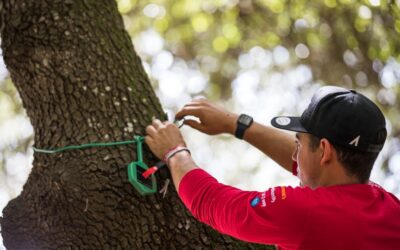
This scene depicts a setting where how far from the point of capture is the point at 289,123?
2564mm

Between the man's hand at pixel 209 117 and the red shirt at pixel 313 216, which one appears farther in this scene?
the man's hand at pixel 209 117

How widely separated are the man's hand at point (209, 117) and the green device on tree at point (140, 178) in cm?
36

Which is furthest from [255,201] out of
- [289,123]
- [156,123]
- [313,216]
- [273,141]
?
[273,141]

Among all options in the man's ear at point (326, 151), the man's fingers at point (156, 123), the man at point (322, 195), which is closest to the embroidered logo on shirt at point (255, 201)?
the man at point (322, 195)

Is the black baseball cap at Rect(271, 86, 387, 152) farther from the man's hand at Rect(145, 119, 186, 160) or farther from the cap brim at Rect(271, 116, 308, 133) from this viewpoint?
the man's hand at Rect(145, 119, 186, 160)

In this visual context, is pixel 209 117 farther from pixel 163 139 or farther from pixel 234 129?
pixel 163 139

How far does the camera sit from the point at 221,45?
8.27m

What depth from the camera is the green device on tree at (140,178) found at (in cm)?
268

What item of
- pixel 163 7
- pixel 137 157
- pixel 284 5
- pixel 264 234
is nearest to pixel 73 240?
pixel 137 157

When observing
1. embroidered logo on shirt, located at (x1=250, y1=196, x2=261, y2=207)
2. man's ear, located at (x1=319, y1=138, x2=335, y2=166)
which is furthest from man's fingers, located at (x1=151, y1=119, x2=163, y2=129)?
man's ear, located at (x1=319, y1=138, x2=335, y2=166)

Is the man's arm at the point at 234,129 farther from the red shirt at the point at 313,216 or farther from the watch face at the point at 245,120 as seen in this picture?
the red shirt at the point at 313,216

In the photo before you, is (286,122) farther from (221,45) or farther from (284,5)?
(221,45)

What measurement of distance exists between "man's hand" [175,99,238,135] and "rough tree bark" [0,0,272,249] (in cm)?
15

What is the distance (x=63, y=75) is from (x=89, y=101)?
19 cm
